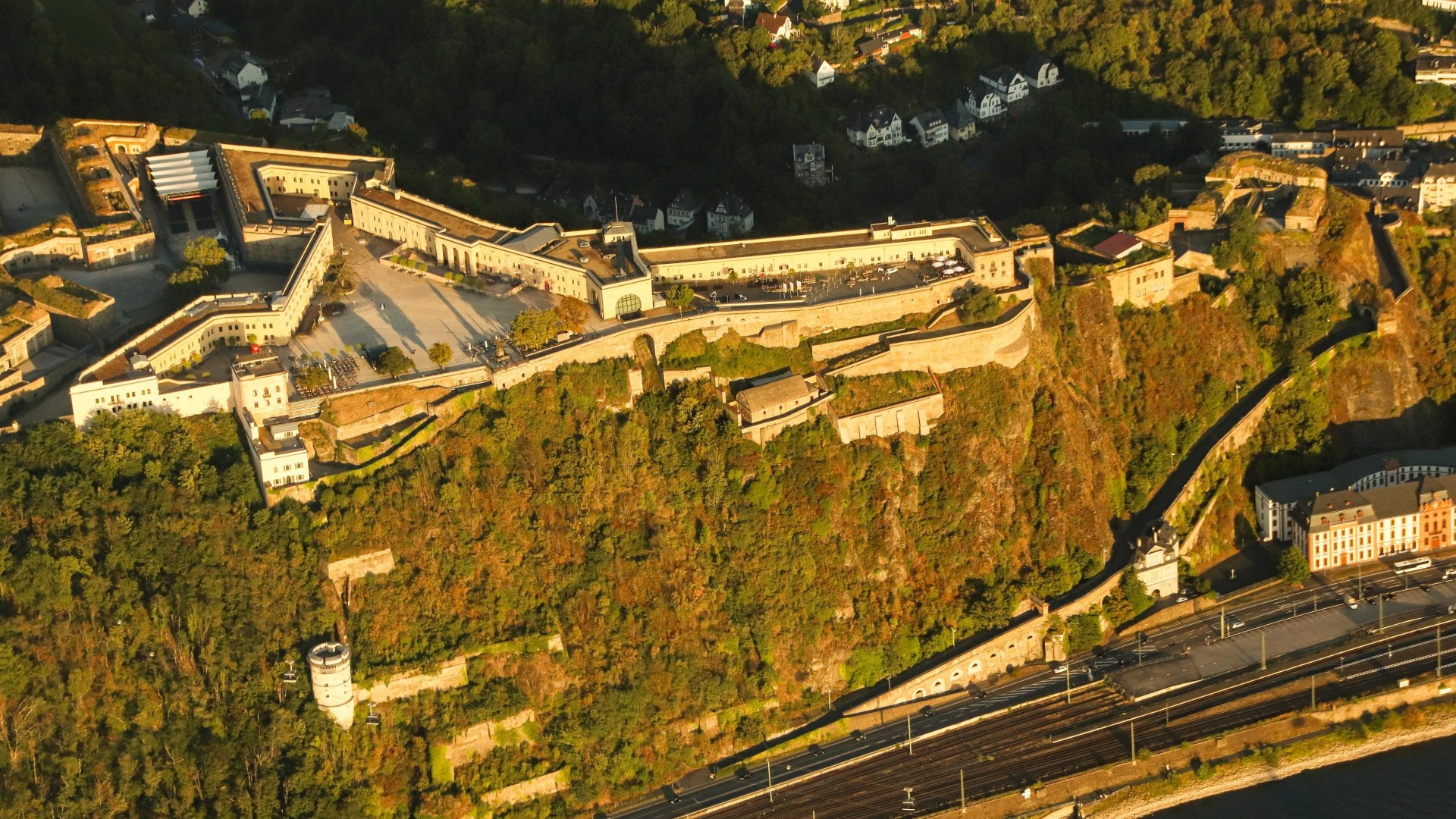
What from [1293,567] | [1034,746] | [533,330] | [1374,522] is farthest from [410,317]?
[1374,522]

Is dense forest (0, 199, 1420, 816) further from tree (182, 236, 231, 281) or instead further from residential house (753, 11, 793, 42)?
residential house (753, 11, 793, 42)

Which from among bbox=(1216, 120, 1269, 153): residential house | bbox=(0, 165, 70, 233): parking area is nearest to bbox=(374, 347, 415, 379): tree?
bbox=(0, 165, 70, 233): parking area

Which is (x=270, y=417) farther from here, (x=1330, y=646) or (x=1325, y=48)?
(x=1325, y=48)

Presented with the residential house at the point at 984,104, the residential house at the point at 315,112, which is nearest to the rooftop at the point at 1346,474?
the residential house at the point at 984,104

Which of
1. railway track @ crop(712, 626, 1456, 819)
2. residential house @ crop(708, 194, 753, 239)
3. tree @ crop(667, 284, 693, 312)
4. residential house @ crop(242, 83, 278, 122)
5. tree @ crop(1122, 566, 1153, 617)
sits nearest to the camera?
railway track @ crop(712, 626, 1456, 819)

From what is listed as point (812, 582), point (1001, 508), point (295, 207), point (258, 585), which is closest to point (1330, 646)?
point (1001, 508)
